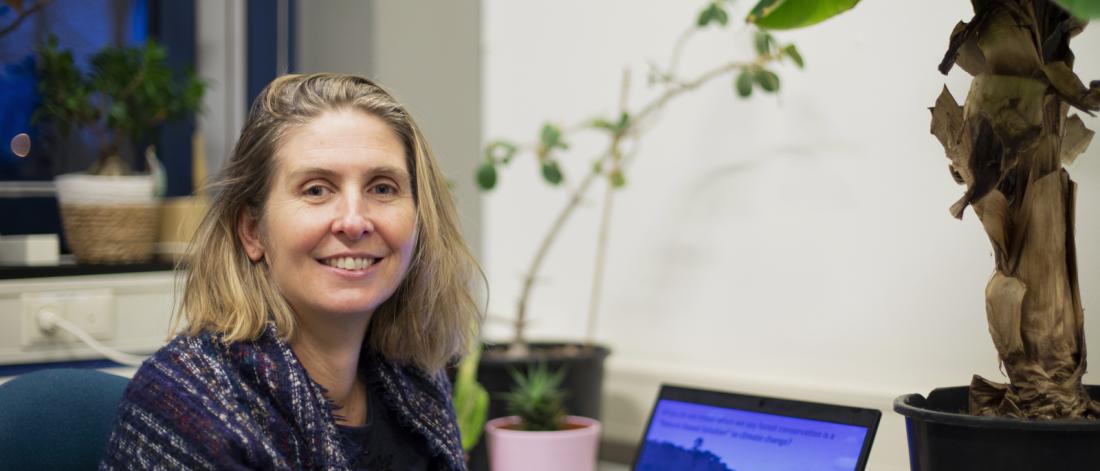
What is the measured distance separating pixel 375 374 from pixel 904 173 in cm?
83

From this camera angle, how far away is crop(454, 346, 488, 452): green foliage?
171 cm

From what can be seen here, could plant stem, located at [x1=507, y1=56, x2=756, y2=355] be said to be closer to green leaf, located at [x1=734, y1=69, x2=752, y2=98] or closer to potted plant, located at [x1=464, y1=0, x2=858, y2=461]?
potted plant, located at [x1=464, y1=0, x2=858, y2=461]

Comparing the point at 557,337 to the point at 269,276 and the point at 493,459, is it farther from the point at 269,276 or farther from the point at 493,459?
A: the point at 269,276

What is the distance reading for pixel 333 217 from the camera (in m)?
1.08

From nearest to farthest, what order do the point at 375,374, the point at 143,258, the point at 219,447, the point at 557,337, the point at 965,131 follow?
the point at 219,447 → the point at 965,131 → the point at 375,374 → the point at 143,258 → the point at 557,337

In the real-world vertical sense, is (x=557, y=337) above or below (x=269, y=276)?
below

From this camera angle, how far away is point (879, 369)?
160 centimetres

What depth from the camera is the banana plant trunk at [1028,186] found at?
42.2 inches

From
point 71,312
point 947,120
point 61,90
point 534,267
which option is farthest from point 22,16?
point 947,120

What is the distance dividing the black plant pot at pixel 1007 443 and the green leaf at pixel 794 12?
438 millimetres

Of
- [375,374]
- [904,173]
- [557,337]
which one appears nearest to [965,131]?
[904,173]

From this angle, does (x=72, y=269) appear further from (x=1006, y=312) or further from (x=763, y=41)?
(x=1006, y=312)

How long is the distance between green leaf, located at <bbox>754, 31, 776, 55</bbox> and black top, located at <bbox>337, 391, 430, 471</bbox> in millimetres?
757

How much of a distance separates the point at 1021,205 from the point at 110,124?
145 centimetres
